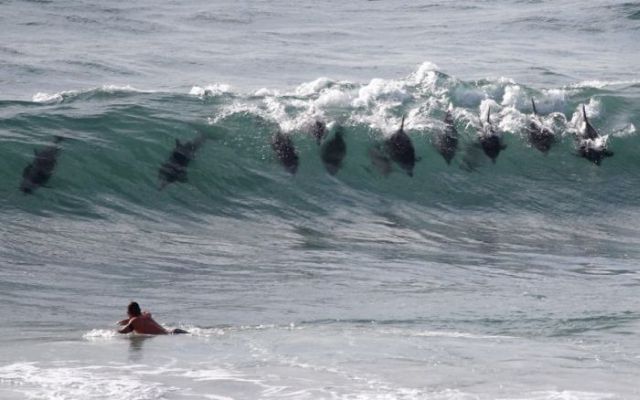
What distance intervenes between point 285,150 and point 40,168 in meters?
4.15

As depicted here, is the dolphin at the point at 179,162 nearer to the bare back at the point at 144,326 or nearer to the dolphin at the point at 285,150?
the dolphin at the point at 285,150

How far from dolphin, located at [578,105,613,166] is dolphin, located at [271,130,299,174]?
5192 mm

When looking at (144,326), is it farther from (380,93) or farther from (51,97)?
(380,93)

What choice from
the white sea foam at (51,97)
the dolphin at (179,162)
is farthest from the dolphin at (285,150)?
the white sea foam at (51,97)

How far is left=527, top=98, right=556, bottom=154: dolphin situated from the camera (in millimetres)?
24125

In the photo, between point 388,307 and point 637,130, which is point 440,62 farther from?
point 388,307

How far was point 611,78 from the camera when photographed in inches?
1131

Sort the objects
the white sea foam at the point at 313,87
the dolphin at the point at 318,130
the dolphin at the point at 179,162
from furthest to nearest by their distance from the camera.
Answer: the white sea foam at the point at 313,87, the dolphin at the point at 318,130, the dolphin at the point at 179,162

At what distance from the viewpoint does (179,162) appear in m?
21.7

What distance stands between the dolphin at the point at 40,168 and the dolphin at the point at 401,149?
217 inches

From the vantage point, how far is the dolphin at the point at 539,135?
2412 cm

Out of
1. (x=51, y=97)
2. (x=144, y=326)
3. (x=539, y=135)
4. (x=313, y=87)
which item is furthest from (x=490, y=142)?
(x=144, y=326)

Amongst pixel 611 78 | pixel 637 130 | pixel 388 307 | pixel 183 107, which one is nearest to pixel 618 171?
pixel 637 130

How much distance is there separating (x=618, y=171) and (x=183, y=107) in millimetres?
7598
